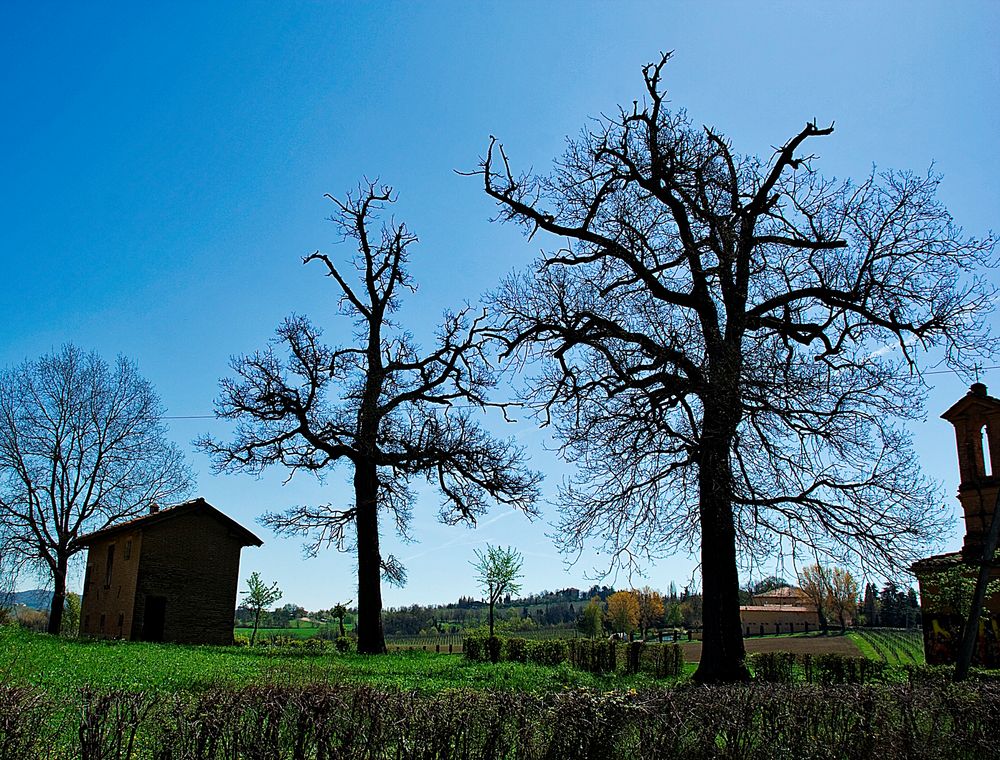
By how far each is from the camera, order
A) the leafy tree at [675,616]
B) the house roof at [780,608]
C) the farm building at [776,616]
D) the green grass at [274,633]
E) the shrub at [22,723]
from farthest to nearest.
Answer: the leafy tree at [675,616] → the house roof at [780,608] → the farm building at [776,616] → the green grass at [274,633] → the shrub at [22,723]

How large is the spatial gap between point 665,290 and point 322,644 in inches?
845

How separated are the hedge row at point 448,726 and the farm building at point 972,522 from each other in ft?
57.0

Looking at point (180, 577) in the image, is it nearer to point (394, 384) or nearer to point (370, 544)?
point (370, 544)

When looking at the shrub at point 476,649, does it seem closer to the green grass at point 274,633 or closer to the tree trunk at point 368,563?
the tree trunk at point 368,563

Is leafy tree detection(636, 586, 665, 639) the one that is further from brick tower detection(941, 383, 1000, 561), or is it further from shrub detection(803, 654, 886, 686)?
shrub detection(803, 654, 886, 686)

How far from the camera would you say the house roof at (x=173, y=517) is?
32.5 meters

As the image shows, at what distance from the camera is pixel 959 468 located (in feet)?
90.6

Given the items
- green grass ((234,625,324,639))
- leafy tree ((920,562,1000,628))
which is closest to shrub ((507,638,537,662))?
leafy tree ((920,562,1000,628))

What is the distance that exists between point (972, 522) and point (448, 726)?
27.0m

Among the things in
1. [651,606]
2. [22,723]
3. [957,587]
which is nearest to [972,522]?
[957,587]

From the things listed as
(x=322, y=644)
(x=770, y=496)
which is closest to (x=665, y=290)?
(x=770, y=496)

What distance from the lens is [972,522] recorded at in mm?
27266

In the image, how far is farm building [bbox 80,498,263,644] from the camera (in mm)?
32219

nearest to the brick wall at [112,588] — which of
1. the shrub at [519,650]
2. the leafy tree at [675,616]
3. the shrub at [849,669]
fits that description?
the shrub at [519,650]
